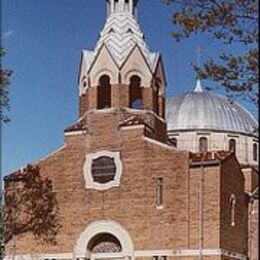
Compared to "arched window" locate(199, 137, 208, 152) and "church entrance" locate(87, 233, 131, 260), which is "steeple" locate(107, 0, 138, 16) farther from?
"arched window" locate(199, 137, 208, 152)

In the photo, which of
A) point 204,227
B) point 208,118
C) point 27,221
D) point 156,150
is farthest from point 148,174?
point 208,118

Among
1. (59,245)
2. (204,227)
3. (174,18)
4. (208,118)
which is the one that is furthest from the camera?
(208,118)

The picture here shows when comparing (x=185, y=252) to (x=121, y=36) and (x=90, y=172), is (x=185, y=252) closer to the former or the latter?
(x=90, y=172)

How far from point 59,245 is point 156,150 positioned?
18.5 feet

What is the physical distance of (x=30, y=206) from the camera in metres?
36.4

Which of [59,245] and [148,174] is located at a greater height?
[148,174]

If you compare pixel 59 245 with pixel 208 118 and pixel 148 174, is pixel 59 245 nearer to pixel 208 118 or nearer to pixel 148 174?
pixel 148 174

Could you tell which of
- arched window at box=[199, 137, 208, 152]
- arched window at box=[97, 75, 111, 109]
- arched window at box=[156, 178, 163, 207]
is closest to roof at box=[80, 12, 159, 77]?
arched window at box=[97, 75, 111, 109]

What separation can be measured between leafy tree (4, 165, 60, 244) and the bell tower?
12.3 feet

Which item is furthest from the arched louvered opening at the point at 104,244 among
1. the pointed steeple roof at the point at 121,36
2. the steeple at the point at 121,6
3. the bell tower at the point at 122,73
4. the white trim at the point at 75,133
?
the steeple at the point at 121,6

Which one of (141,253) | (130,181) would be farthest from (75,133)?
(141,253)

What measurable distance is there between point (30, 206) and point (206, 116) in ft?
50.3

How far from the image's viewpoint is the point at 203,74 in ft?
Answer: 61.9

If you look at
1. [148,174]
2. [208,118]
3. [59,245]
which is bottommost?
[59,245]
